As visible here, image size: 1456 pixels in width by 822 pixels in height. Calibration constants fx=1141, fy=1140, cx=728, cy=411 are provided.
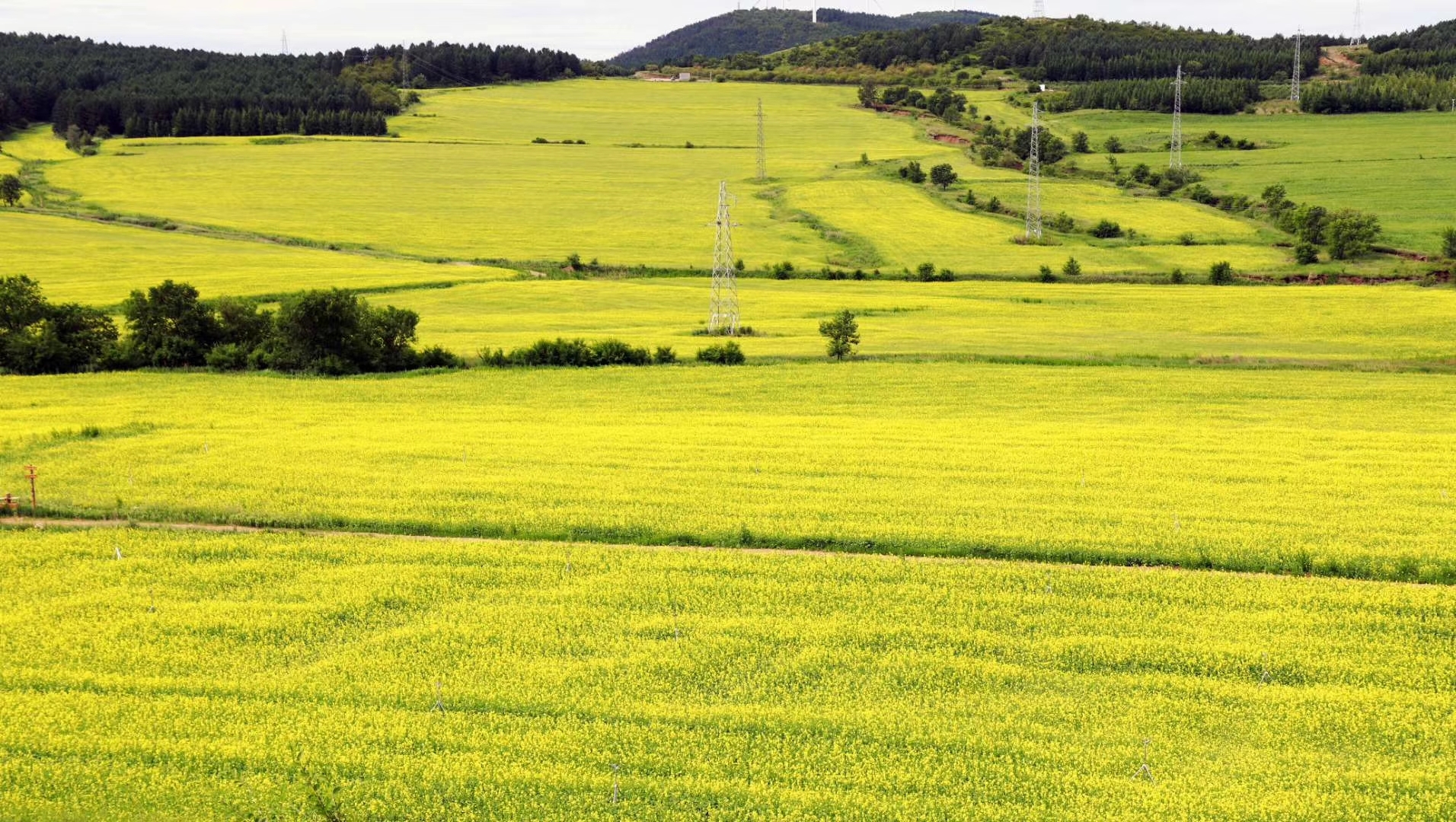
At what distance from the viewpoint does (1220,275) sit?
9162 cm

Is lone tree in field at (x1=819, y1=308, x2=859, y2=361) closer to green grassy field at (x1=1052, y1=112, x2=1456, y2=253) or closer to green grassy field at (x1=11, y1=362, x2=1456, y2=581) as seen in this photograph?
green grassy field at (x1=11, y1=362, x2=1456, y2=581)

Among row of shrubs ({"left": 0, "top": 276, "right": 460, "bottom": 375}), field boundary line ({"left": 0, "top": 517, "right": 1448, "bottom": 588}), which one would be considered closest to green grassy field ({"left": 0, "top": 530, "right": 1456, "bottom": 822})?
field boundary line ({"left": 0, "top": 517, "right": 1448, "bottom": 588})

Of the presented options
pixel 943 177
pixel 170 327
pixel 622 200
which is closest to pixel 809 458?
pixel 170 327

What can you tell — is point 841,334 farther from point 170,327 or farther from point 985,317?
point 170,327

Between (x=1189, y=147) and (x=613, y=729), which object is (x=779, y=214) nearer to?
(x=1189, y=147)

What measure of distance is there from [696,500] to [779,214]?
9374cm

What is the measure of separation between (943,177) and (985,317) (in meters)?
67.1

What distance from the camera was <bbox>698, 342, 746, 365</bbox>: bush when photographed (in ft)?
190

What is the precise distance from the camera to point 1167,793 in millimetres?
15781

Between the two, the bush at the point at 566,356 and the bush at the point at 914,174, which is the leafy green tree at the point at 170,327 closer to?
the bush at the point at 566,356

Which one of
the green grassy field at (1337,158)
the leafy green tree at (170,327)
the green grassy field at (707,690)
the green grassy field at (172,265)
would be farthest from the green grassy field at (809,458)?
the green grassy field at (1337,158)

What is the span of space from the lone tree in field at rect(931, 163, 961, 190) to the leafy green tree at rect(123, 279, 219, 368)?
96.9m

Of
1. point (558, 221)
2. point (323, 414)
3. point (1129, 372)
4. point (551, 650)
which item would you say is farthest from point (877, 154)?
point (551, 650)

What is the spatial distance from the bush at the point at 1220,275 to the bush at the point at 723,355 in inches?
2008
